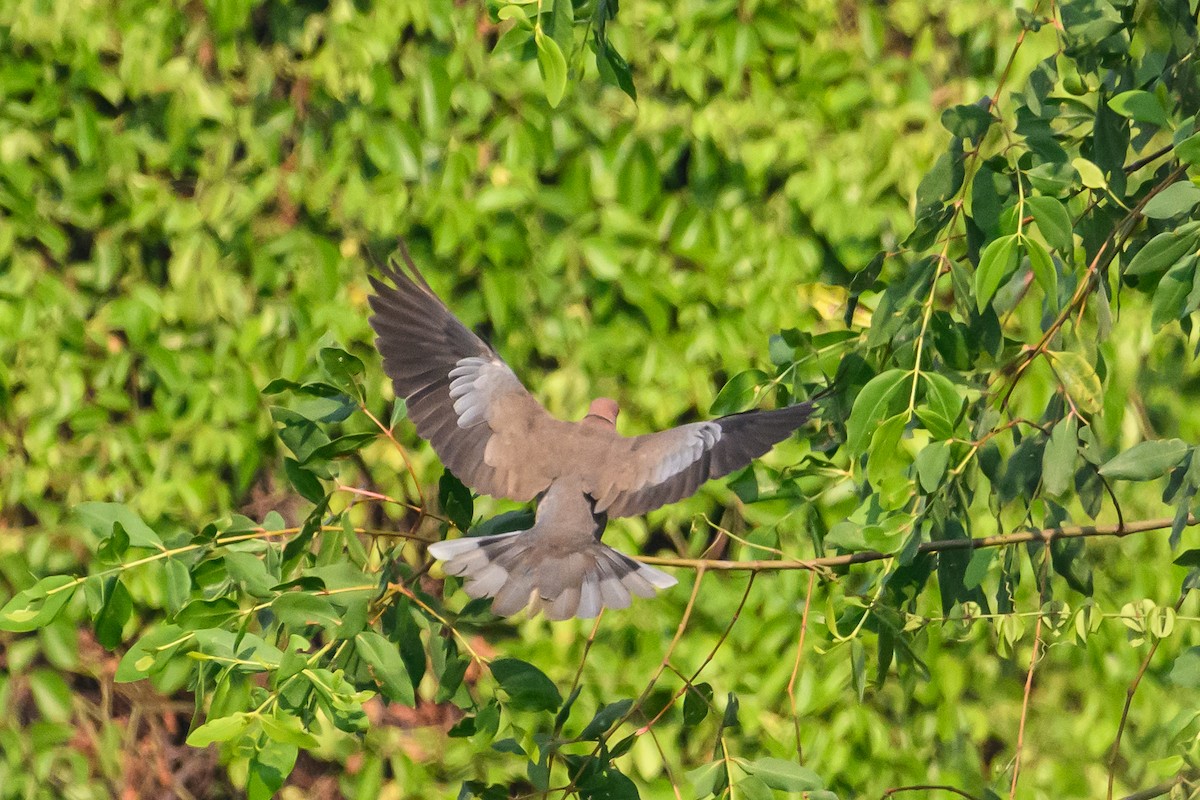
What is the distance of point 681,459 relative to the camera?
2756 mm

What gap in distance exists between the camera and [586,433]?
294cm

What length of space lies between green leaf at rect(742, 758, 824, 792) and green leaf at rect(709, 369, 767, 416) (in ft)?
2.20

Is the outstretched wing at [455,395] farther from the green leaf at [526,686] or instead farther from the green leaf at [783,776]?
the green leaf at [783,776]

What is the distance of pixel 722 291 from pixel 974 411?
1465 millimetres

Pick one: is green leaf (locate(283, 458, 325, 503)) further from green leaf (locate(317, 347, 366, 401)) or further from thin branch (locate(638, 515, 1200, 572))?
thin branch (locate(638, 515, 1200, 572))

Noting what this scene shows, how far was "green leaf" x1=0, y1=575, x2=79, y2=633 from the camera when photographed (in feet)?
6.40

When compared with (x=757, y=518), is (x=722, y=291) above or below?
above

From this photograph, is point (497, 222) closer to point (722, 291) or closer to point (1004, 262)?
point (722, 291)

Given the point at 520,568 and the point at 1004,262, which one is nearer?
the point at 1004,262

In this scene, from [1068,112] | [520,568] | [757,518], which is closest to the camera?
[1068,112]

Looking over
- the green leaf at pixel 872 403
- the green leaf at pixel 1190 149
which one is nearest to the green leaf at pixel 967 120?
the green leaf at pixel 1190 149

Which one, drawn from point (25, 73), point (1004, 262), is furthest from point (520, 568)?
point (25, 73)

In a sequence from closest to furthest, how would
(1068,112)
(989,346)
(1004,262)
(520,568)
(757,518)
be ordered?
1. (1004,262)
2. (989,346)
3. (1068,112)
4. (520,568)
5. (757,518)

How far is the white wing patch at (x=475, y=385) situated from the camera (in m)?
2.96
